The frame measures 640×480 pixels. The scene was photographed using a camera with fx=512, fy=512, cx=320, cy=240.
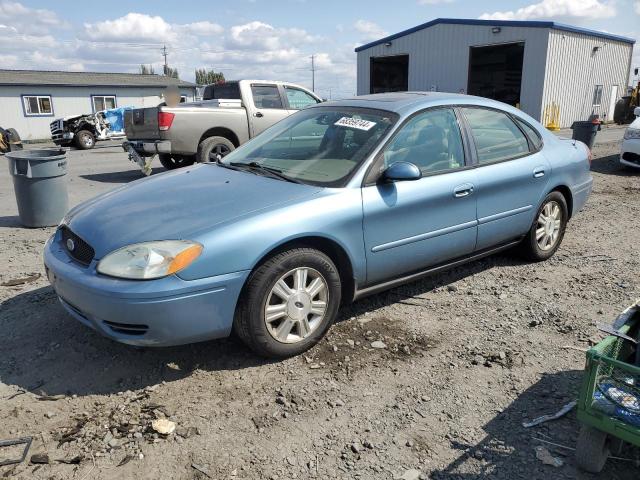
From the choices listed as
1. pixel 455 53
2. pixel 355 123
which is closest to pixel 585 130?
pixel 355 123

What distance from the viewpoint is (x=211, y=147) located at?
31.7 feet

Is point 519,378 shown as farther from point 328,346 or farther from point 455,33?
point 455,33

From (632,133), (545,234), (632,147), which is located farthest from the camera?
(632,133)

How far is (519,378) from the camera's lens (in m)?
3.17

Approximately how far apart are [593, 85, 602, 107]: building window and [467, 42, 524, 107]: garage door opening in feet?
12.8

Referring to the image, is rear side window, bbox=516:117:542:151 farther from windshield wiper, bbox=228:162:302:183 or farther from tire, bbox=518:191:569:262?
windshield wiper, bbox=228:162:302:183

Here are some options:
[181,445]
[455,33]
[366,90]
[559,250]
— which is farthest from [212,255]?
[366,90]

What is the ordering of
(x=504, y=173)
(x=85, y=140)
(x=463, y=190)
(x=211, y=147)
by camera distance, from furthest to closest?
1. (x=85, y=140)
2. (x=211, y=147)
3. (x=504, y=173)
4. (x=463, y=190)

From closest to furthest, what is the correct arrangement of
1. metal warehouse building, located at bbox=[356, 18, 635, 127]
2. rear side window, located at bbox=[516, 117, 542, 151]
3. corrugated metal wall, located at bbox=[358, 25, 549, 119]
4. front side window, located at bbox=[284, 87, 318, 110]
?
1. rear side window, located at bbox=[516, 117, 542, 151]
2. front side window, located at bbox=[284, 87, 318, 110]
3. corrugated metal wall, located at bbox=[358, 25, 549, 119]
4. metal warehouse building, located at bbox=[356, 18, 635, 127]

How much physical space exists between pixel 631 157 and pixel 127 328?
36.1ft

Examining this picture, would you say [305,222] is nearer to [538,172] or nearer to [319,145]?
[319,145]

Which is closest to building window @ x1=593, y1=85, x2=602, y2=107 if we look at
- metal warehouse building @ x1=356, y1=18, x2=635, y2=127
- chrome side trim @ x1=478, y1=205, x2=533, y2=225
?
metal warehouse building @ x1=356, y1=18, x2=635, y2=127

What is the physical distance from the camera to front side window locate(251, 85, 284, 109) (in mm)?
10547

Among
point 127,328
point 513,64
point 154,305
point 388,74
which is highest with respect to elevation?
point 513,64
